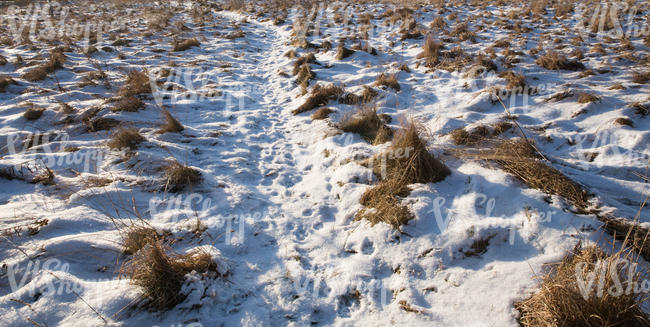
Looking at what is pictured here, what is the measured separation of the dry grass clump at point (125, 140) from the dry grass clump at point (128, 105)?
109cm

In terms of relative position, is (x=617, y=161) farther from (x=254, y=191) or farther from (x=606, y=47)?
(x=606, y=47)

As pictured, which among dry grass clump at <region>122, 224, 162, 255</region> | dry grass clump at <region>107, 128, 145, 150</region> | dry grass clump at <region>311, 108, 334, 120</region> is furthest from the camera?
dry grass clump at <region>311, 108, 334, 120</region>

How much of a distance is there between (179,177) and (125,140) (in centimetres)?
121

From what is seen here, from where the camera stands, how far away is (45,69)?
19.7 feet

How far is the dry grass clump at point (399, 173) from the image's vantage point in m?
2.60

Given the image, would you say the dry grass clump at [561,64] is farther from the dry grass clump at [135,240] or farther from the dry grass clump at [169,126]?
the dry grass clump at [135,240]

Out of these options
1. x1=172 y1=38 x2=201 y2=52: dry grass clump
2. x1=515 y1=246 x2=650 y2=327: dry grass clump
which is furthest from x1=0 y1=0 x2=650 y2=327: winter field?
x1=172 y1=38 x2=201 y2=52: dry grass clump

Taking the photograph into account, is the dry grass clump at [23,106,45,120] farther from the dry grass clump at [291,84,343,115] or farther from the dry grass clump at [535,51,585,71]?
the dry grass clump at [535,51,585,71]

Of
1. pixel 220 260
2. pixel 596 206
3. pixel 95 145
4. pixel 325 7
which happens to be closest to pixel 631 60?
pixel 596 206

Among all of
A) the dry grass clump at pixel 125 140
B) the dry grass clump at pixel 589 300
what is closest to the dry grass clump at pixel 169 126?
the dry grass clump at pixel 125 140

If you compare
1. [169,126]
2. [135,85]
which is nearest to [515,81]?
[169,126]

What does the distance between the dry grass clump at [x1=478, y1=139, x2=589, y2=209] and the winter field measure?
0.06 feet

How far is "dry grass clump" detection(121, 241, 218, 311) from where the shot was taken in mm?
1852

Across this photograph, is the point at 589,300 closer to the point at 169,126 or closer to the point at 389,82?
the point at 389,82
